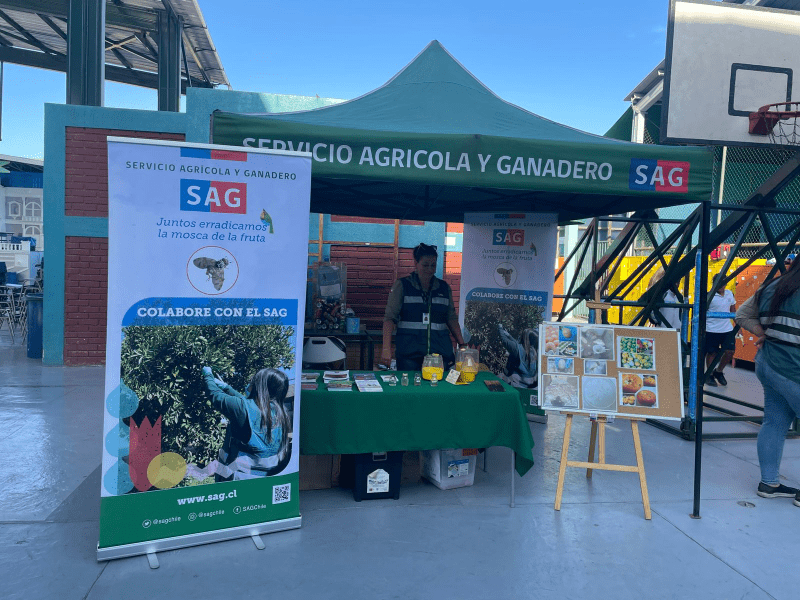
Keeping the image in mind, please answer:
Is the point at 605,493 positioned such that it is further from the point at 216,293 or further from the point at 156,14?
the point at 156,14

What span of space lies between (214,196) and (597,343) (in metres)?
2.69

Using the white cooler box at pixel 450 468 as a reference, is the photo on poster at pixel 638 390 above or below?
above

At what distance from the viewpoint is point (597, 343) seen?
12.9ft

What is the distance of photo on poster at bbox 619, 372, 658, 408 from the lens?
379 centimetres

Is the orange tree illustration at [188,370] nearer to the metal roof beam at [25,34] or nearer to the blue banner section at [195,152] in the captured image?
the blue banner section at [195,152]

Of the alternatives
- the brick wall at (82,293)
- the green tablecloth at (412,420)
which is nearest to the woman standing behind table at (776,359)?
the green tablecloth at (412,420)

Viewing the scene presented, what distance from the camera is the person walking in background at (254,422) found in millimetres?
3193

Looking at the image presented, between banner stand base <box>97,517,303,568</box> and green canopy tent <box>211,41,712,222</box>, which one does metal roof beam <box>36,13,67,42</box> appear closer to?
green canopy tent <box>211,41,712,222</box>

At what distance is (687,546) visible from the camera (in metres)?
3.39

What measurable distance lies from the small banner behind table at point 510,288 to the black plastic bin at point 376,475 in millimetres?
2130

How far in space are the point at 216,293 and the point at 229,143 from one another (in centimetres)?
89

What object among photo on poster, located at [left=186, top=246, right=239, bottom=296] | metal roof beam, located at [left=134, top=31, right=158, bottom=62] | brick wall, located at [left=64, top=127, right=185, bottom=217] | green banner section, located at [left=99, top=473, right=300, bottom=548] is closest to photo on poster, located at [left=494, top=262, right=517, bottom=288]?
green banner section, located at [left=99, top=473, right=300, bottom=548]

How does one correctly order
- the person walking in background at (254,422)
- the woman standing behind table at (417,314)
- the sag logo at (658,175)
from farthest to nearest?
the woman standing behind table at (417,314) < the sag logo at (658,175) < the person walking in background at (254,422)

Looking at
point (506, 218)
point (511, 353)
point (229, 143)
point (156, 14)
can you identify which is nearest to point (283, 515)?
point (229, 143)
